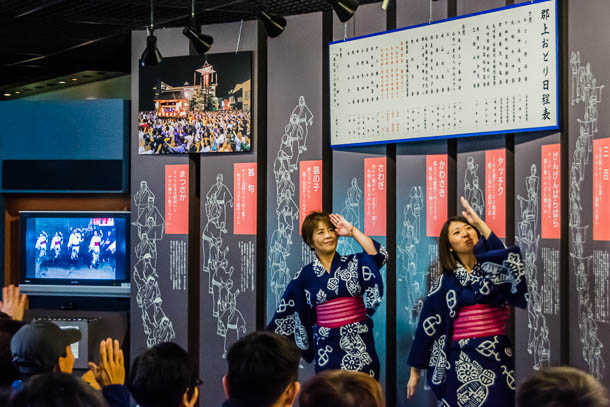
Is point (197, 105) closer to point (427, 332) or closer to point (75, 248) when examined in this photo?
point (75, 248)

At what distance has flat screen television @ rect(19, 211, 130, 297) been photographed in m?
5.80

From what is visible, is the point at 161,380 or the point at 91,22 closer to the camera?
the point at 161,380

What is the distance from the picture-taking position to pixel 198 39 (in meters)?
5.00

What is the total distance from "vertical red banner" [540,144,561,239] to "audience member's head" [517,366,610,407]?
2.39 metres

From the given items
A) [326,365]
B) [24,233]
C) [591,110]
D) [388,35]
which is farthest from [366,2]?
[24,233]

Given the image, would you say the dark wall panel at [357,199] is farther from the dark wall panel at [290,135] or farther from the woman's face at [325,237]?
the woman's face at [325,237]

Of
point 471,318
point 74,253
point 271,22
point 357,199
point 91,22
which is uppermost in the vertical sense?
point 91,22

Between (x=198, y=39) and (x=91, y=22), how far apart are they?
1.20 m

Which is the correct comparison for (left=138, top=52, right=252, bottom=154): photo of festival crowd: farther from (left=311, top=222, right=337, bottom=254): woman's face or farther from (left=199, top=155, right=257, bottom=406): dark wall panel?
(left=311, top=222, right=337, bottom=254): woman's face

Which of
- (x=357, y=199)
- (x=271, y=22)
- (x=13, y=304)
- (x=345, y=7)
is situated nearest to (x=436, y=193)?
(x=357, y=199)

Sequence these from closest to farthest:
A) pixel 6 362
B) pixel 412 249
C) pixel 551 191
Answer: pixel 6 362 → pixel 551 191 → pixel 412 249

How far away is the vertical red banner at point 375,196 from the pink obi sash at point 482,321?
1.11m

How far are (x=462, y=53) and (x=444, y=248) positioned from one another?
1213mm

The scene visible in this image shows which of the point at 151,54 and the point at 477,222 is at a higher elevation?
the point at 151,54
